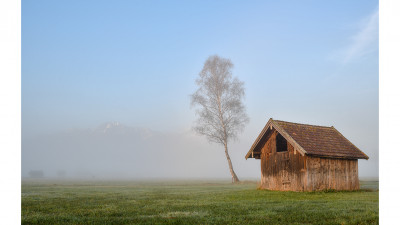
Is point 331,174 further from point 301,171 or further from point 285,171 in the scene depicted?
point 285,171

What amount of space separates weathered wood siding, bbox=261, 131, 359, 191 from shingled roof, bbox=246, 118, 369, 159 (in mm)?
645

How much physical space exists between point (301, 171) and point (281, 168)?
2.29 metres

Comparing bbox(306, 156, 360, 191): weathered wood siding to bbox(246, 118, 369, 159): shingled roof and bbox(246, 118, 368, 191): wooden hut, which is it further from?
bbox(246, 118, 369, 159): shingled roof

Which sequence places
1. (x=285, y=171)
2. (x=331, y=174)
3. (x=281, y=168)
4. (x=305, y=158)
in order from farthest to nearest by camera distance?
1. (x=281, y=168)
2. (x=285, y=171)
3. (x=331, y=174)
4. (x=305, y=158)

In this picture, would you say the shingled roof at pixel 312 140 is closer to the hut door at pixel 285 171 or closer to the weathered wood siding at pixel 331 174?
the weathered wood siding at pixel 331 174

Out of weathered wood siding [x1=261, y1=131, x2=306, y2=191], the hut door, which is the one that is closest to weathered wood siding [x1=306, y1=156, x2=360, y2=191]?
weathered wood siding [x1=261, y1=131, x2=306, y2=191]

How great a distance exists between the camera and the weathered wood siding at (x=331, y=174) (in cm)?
3034

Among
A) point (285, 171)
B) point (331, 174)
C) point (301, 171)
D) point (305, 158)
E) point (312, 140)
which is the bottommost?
point (331, 174)

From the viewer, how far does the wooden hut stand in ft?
99.8


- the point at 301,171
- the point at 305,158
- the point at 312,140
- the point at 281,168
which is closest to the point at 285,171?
the point at 281,168

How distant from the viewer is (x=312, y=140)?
32344 millimetres
